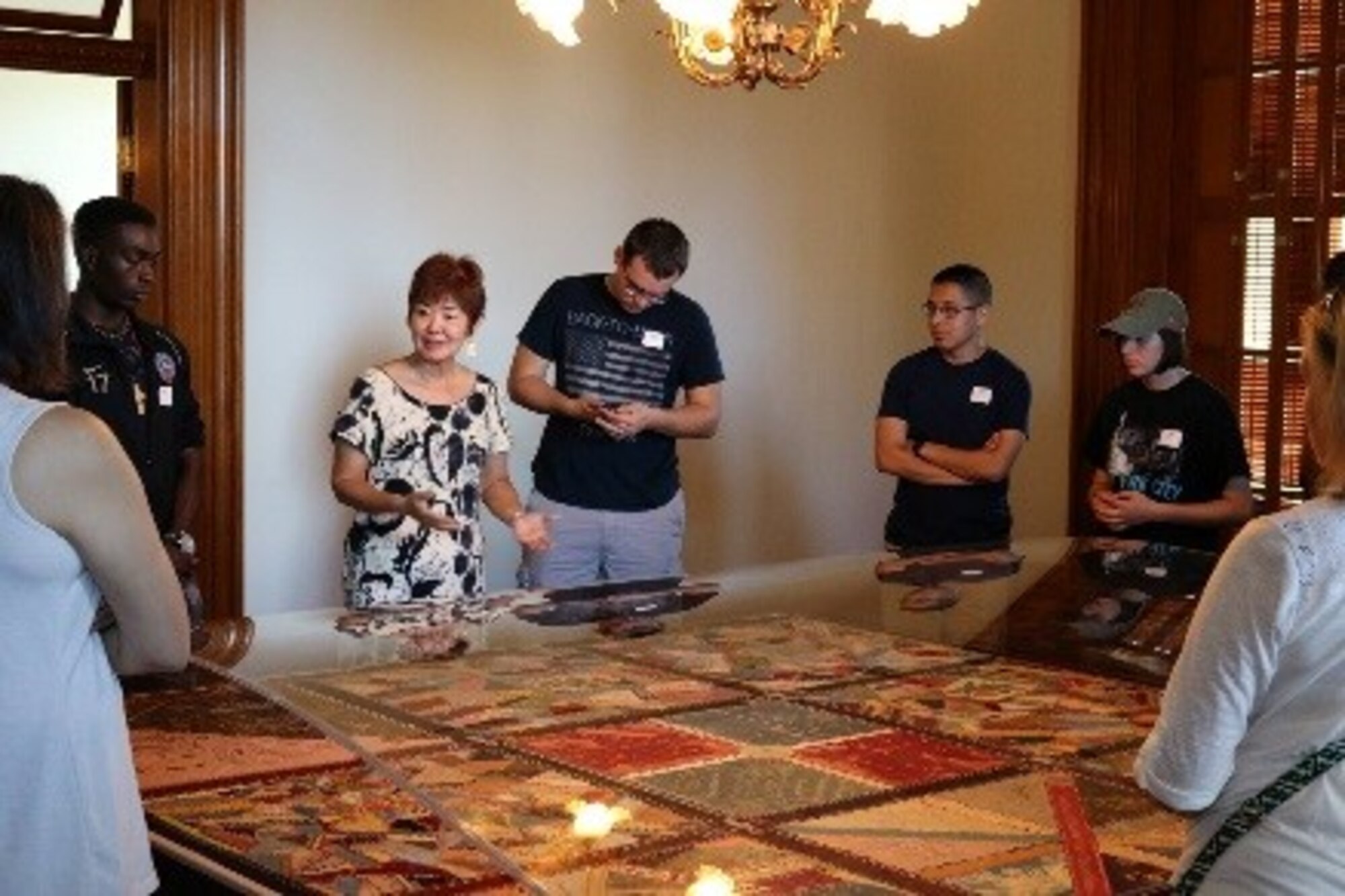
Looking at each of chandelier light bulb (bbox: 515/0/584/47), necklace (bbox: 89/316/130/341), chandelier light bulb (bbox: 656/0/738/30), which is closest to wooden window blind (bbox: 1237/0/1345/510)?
chandelier light bulb (bbox: 656/0/738/30)

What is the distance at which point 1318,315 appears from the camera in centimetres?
212

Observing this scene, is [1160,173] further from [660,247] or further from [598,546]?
[598,546]

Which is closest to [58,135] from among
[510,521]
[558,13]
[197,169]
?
[197,169]

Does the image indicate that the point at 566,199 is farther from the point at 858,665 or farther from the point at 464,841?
the point at 464,841

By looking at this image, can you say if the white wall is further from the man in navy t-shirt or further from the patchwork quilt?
the patchwork quilt

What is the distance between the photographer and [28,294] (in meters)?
2.21

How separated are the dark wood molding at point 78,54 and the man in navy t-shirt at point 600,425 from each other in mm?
1249

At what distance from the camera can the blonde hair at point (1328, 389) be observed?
2.05 metres

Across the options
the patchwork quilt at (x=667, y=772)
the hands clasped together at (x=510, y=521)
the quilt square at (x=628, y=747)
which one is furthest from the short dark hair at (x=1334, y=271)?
the quilt square at (x=628, y=747)

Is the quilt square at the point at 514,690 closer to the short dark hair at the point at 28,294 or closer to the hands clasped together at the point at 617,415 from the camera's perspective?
the short dark hair at the point at 28,294

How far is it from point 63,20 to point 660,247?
1.77 m

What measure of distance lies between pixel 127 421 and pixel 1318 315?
291 centimetres

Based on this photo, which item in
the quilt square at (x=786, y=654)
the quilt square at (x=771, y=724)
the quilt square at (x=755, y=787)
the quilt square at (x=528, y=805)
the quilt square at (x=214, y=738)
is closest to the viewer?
the quilt square at (x=528, y=805)

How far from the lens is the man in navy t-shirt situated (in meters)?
5.26
